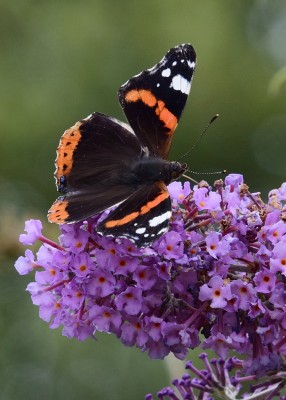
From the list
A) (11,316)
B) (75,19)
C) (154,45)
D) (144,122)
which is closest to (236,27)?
(154,45)

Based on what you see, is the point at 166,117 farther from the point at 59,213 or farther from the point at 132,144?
the point at 59,213

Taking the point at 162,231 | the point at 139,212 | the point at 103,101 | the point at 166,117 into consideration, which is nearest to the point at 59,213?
the point at 139,212

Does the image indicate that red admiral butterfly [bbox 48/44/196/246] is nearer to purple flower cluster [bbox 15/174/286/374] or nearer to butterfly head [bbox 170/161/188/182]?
butterfly head [bbox 170/161/188/182]

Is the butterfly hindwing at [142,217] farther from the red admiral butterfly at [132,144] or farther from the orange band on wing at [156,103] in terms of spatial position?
the orange band on wing at [156,103]

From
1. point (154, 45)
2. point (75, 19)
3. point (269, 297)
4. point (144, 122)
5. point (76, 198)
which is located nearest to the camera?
point (269, 297)

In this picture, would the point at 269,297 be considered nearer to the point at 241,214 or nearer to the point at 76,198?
the point at 241,214

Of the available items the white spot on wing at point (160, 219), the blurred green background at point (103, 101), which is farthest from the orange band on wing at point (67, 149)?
the blurred green background at point (103, 101)

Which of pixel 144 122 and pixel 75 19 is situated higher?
pixel 75 19
